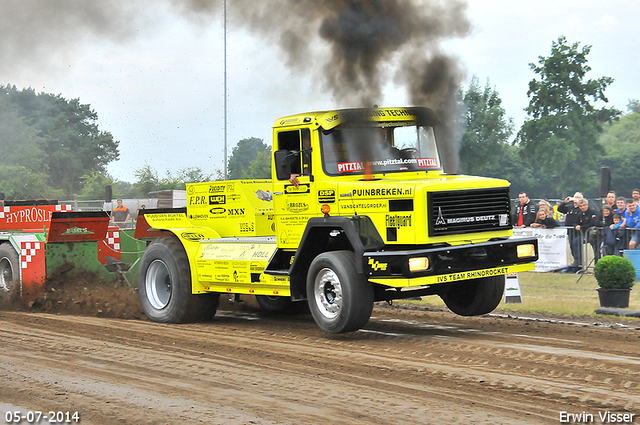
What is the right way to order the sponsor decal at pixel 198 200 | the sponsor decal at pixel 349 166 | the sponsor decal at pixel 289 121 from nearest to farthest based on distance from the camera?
1. the sponsor decal at pixel 349 166
2. the sponsor decal at pixel 289 121
3. the sponsor decal at pixel 198 200

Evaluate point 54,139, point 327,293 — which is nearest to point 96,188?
point 54,139

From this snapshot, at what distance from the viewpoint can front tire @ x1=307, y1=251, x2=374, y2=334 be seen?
863 centimetres

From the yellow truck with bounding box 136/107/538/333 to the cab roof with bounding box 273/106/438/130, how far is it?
0.6 inches

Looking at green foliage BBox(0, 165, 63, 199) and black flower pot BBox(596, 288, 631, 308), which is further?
green foliage BBox(0, 165, 63, 199)

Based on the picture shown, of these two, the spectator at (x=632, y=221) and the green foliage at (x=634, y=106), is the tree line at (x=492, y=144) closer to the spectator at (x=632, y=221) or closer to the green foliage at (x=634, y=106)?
the spectator at (x=632, y=221)

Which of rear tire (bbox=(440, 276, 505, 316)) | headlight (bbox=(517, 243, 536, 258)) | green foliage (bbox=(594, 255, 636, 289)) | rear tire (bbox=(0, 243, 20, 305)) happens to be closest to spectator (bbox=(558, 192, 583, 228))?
green foliage (bbox=(594, 255, 636, 289))

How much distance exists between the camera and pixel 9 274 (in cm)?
1335

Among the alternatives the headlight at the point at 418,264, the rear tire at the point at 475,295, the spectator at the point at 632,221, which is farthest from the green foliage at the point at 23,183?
the headlight at the point at 418,264

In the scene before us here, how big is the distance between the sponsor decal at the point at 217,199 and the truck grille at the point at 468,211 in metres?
3.44

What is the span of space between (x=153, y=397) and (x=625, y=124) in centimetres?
10760

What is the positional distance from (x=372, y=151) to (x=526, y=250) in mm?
2183

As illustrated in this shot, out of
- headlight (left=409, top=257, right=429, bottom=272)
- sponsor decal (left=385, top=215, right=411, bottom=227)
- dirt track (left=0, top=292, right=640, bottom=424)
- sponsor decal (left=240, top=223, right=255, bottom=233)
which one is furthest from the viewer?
sponsor decal (left=240, top=223, right=255, bottom=233)

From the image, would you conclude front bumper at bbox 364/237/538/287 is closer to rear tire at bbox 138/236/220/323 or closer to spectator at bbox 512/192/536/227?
rear tire at bbox 138/236/220/323

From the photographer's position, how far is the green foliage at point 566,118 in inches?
2263
